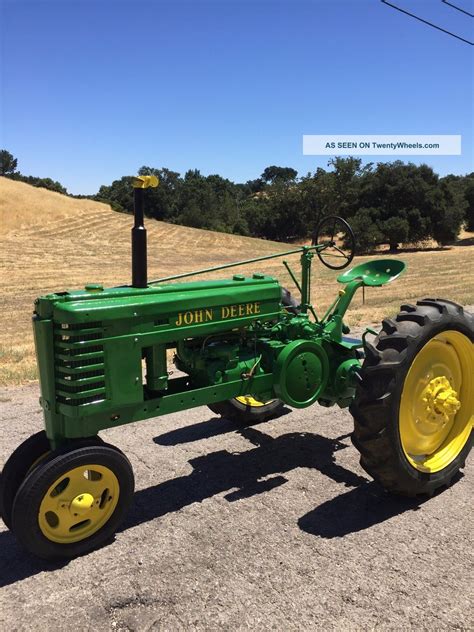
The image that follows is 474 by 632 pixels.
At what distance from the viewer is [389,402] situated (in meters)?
3.15

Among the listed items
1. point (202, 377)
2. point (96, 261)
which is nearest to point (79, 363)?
point (202, 377)

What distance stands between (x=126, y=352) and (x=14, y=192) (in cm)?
4349

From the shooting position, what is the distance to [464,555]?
284 centimetres

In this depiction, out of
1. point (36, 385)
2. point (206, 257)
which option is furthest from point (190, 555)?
point (206, 257)

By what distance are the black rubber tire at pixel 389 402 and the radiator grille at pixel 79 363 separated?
4.95 ft

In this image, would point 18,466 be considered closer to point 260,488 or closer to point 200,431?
point 260,488

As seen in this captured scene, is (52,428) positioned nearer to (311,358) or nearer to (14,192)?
(311,358)

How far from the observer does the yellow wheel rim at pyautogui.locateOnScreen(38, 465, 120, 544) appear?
272 centimetres

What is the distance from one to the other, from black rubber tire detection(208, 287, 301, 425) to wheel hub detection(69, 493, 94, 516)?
67.5 inches

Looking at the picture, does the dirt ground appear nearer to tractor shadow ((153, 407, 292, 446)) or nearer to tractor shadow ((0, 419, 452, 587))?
tractor shadow ((0, 419, 452, 587))

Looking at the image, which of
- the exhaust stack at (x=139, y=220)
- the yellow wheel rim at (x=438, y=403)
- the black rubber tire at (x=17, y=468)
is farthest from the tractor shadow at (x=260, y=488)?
the exhaust stack at (x=139, y=220)

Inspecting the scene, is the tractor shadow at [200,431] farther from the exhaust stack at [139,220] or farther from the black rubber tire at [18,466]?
the exhaust stack at [139,220]

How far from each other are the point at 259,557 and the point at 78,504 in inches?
38.3

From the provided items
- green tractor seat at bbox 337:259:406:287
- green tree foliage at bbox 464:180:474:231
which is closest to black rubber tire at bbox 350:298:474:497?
green tractor seat at bbox 337:259:406:287
